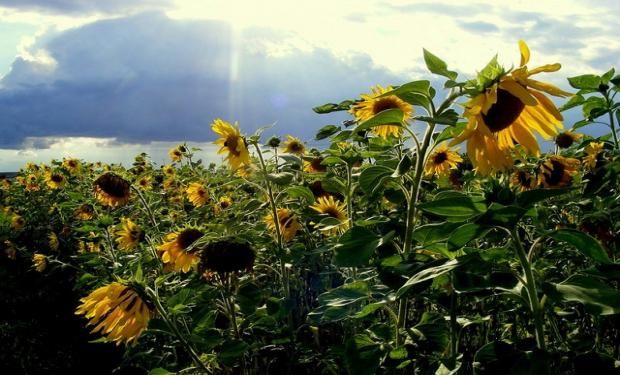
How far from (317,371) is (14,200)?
638 cm

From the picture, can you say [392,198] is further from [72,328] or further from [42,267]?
[42,267]

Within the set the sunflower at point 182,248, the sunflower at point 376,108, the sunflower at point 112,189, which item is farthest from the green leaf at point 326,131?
the sunflower at point 112,189

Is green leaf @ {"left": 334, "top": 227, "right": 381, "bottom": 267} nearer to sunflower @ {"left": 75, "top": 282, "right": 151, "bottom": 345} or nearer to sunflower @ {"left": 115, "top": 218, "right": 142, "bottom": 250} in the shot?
sunflower @ {"left": 75, "top": 282, "right": 151, "bottom": 345}

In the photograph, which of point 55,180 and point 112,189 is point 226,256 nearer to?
point 112,189

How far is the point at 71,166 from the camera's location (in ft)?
22.5

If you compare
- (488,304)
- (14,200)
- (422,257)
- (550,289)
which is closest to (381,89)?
(488,304)

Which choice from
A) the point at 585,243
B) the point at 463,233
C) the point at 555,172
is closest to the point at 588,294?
the point at 585,243

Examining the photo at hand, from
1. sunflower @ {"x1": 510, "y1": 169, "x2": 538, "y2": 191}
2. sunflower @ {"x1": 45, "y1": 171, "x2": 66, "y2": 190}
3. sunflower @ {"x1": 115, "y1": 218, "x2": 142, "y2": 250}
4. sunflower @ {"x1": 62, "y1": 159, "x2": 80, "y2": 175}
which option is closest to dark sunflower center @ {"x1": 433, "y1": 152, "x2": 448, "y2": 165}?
sunflower @ {"x1": 510, "y1": 169, "x2": 538, "y2": 191}

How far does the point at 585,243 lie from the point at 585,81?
146cm

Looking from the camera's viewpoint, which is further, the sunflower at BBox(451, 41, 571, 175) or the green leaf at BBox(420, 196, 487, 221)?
the sunflower at BBox(451, 41, 571, 175)

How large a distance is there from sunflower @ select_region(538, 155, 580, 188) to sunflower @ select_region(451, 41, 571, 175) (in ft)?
3.33

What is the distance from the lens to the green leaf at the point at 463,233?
906 mm

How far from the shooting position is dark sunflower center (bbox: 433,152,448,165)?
2988mm

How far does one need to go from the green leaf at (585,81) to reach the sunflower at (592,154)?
38 centimetres
